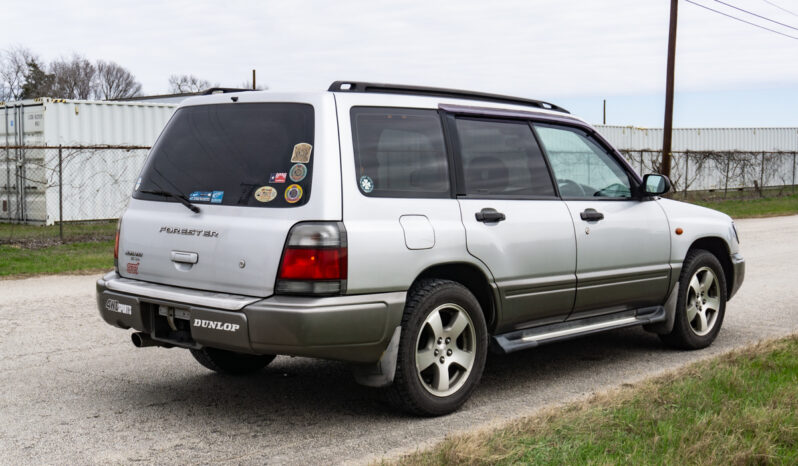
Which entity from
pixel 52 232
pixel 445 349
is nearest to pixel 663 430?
pixel 445 349

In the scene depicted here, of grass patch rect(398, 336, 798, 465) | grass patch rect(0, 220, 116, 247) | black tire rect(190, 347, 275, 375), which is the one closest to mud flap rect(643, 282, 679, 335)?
grass patch rect(398, 336, 798, 465)

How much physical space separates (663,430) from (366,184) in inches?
Answer: 77.9

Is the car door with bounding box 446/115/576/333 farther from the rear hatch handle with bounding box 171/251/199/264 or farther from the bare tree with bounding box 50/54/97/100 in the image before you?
the bare tree with bounding box 50/54/97/100

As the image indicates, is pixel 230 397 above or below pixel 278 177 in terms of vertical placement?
→ below

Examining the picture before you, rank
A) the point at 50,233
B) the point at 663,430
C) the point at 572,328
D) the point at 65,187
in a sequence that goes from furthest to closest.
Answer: the point at 65,187 < the point at 50,233 < the point at 572,328 < the point at 663,430

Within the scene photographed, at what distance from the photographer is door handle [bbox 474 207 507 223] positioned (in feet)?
17.9

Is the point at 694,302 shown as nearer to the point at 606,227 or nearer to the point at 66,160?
Answer: the point at 606,227

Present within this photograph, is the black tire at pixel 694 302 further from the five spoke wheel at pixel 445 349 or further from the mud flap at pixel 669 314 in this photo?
the five spoke wheel at pixel 445 349

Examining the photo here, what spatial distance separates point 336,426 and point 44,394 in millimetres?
1967

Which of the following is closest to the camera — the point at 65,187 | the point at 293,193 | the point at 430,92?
the point at 293,193

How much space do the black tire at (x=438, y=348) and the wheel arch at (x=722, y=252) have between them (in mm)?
2774

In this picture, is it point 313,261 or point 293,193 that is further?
point 293,193

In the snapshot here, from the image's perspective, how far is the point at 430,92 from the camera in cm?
566

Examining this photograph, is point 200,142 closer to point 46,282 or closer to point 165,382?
point 165,382
